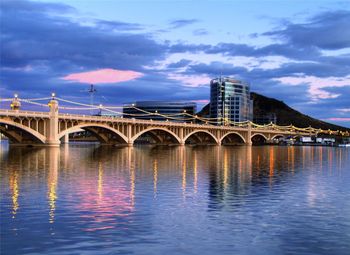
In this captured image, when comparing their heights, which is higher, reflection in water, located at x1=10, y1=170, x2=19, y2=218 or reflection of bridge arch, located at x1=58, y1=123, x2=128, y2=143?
reflection of bridge arch, located at x1=58, y1=123, x2=128, y2=143

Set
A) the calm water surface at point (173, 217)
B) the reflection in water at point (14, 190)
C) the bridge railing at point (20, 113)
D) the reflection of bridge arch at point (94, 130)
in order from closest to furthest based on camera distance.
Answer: the calm water surface at point (173, 217), the reflection in water at point (14, 190), the bridge railing at point (20, 113), the reflection of bridge arch at point (94, 130)

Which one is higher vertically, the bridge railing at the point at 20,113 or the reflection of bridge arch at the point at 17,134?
the bridge railing at the point at 20,113

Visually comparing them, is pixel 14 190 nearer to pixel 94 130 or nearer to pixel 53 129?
pixel 53 129

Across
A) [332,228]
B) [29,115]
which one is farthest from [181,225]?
[29,115]

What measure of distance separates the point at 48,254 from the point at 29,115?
334ft

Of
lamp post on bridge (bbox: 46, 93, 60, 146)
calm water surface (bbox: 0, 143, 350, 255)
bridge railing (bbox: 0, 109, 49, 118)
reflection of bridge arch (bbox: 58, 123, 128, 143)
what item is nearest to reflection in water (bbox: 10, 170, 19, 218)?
calm water surface (bbox: 0, 143, 350, 255)

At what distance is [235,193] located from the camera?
112 feet

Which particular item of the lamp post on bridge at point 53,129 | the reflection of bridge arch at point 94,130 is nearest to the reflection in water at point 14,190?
the lamp post on bridge at point 53,129

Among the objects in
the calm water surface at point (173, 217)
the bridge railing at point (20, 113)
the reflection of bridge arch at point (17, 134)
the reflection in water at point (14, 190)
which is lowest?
the calm water surface at point (173, 217)

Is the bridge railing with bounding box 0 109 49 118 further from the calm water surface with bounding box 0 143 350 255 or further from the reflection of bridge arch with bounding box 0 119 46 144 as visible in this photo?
the calm water surface with bounding box 0 143 350 255

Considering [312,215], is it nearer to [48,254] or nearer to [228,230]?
[228,230]

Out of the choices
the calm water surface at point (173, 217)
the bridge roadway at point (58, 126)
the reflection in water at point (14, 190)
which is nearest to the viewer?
the calm water surface at point (173, 217)

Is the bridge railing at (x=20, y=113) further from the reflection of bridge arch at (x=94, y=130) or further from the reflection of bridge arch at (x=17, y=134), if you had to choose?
the reflection of bridge arch at (x=94, y=130)

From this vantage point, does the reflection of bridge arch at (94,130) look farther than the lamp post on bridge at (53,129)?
Yes
